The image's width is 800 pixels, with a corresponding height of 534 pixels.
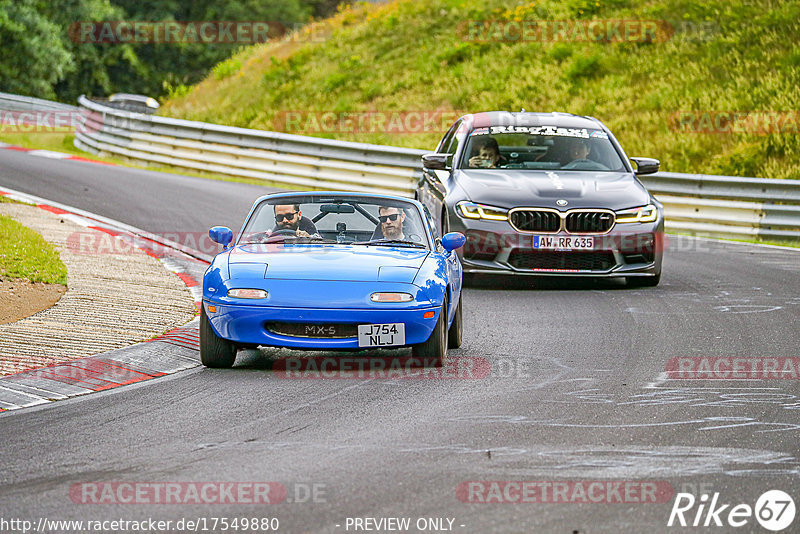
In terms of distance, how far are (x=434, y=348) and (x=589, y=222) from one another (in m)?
4.34

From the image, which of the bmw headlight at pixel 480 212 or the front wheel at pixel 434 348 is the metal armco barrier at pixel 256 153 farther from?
the front wheel at pixel 434 348

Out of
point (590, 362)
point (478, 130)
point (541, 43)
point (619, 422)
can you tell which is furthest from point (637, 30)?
point (619, 422)

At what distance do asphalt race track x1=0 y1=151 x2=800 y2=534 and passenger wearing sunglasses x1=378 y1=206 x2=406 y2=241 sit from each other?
106 cm

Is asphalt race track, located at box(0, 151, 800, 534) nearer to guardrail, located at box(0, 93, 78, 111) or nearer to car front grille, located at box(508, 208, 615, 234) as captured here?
car front grille, located at box(508, 208, 615, 234)

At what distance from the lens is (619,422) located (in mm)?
6715

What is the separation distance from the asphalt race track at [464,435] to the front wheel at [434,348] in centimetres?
41

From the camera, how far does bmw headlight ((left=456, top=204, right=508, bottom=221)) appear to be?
40.2ft
